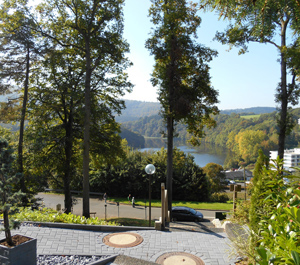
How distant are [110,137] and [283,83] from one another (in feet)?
30.8

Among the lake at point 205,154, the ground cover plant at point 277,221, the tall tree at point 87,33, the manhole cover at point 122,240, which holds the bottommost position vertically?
the lake at point 205,154

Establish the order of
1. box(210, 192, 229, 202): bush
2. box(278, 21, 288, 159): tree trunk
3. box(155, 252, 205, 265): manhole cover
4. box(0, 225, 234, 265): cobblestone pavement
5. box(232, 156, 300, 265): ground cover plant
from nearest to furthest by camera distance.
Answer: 1. box(232, 156, 300, 265): ground cover plant
2. box(155, 252, 205, 265): manhole cover
3. box(0, 225, 234, 265): cobblestone pavement
4. box(278, 21, 288, 159): tree trunk
5. box(210, 192, 229, 202): bush

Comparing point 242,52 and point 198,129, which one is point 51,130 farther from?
point 242,52

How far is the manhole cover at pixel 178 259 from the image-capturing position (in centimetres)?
560

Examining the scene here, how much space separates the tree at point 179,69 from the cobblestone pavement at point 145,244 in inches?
220

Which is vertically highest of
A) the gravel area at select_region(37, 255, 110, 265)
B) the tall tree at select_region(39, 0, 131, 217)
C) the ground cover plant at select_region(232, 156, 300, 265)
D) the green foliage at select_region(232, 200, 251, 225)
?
the tall tree at select_region(39, 0, 131, 217)

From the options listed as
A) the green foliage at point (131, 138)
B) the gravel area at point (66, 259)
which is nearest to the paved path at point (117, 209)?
the gravel area at point (66, 259)

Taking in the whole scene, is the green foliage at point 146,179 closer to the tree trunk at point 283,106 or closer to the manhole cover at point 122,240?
the tree trunk at point 283,106

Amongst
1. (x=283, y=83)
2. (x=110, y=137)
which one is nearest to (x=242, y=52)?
(x=283, y=83)

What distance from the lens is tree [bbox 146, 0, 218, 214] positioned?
40.2 ft

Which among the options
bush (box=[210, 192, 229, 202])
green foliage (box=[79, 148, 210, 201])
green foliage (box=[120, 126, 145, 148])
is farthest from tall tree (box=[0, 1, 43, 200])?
green foliage (box=[120, 126, 145, 148])

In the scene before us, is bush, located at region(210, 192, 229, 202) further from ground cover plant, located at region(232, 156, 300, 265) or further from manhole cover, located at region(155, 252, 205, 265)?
manhole cover, located at region(155, 252, 205, 265)

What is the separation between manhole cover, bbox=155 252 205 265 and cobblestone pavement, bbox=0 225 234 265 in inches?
5.4

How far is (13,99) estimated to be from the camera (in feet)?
46.7
